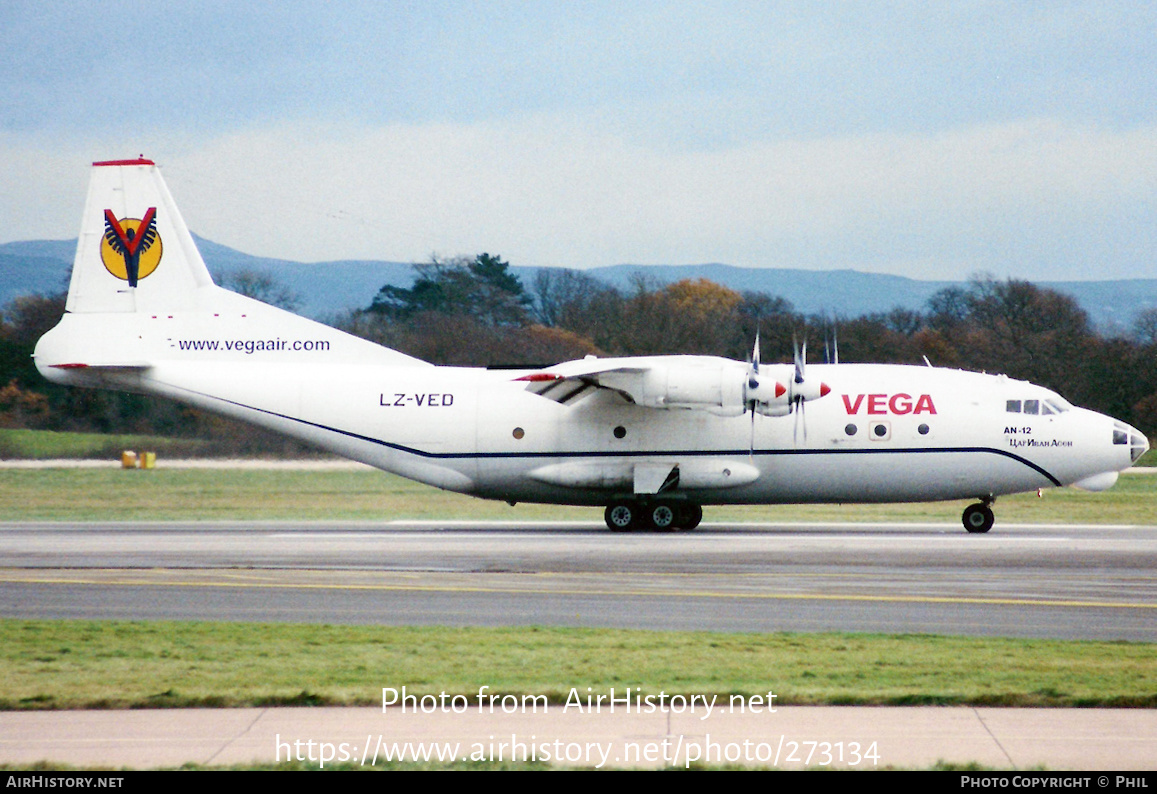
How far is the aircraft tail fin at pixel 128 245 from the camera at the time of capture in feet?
98.0

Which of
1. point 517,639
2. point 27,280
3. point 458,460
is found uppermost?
point 27,280

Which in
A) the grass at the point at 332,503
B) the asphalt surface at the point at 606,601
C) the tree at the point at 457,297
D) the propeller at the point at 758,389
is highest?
the tree at the point at 457,297

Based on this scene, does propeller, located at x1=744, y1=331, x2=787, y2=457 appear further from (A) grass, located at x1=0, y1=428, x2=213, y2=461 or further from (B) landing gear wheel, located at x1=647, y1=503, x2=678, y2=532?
(A) grass, located at x1=0, y1=428, x2=213, y2=461

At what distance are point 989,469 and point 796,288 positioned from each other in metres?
167

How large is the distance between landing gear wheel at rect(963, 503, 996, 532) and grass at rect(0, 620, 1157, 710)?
49.1ft

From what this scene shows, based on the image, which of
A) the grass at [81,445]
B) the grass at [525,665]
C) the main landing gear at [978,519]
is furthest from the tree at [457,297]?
the grass at [525,665]

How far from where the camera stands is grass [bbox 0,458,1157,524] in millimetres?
33406

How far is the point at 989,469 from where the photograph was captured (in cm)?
2744

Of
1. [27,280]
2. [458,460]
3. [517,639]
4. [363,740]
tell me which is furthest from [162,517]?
[27,280]

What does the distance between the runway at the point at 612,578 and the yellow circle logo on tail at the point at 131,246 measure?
A: 6.47 meters

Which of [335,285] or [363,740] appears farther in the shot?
[335,285]

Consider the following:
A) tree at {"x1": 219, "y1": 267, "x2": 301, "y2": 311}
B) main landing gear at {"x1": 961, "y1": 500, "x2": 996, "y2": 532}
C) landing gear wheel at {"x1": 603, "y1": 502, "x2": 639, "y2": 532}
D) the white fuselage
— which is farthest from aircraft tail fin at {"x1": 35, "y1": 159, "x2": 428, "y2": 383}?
tree at {"x1": 219, "y1": 267, "x2": 301, "y2": 311}

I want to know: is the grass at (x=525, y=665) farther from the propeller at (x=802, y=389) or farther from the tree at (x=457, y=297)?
the tree at (x=457, y=297)
